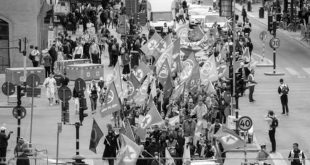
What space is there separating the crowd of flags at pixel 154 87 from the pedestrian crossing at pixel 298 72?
36.8 feet

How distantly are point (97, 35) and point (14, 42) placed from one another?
1135cm

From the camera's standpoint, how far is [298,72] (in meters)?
62.1

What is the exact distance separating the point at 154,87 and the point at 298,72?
2082cm

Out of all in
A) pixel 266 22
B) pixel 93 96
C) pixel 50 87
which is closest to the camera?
pixel 93 96

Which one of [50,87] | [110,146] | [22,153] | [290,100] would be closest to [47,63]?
[50,87]

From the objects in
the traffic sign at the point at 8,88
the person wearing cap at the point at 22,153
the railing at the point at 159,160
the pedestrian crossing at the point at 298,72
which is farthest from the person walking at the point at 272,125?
the pedestrian crossing at the point at 298,72

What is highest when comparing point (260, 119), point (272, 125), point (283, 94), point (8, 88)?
point (8, 88)

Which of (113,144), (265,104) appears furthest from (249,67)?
(113,144)

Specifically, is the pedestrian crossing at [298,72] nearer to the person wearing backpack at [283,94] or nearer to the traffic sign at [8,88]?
the person wearing backpack at [283,94]

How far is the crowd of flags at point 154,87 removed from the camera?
35469mm

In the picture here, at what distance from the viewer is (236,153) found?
4022 centimetres

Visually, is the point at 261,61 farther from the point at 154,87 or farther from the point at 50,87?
the point at 154,87

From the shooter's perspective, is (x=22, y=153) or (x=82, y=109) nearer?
(x=22, y=153)

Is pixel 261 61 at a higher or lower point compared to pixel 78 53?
lower
